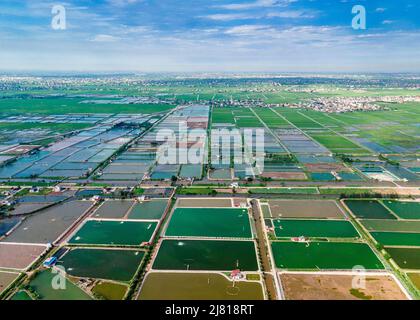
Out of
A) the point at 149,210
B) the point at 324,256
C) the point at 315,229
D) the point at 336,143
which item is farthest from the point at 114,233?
the point at 336,143

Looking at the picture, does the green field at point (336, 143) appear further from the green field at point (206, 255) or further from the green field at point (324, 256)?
the green field at point (206, 255)

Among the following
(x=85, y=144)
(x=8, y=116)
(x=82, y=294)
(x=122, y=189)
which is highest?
(x=8, y=116)

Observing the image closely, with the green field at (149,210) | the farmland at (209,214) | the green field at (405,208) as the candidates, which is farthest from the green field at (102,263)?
the green field at (405,208)

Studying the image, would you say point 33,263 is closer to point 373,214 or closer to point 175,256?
point 175,256

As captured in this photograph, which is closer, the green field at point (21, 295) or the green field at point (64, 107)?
the green field at point (21, 295)

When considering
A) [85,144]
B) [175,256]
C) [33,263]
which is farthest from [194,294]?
[85,144]

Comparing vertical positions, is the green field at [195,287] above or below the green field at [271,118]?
below

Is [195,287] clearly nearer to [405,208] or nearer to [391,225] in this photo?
[391,225]

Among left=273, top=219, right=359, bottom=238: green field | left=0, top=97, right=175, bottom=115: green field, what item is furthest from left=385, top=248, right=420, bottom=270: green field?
left=0, top=97, right=175, bottom=115: green field
